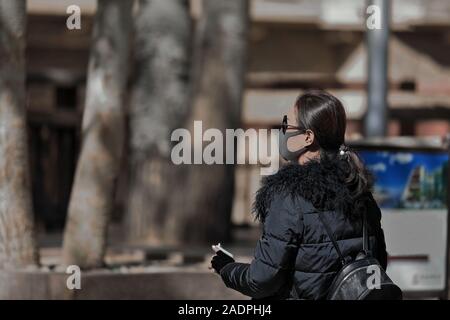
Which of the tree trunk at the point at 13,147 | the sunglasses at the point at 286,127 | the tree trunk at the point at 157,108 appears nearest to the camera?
the sunglasses at the point at 286,127

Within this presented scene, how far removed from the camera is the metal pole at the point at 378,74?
1280 centimetres

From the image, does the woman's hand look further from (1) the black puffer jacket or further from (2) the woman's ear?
(2) the woman's ear

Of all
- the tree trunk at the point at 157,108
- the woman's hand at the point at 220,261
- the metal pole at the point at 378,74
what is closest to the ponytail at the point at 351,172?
the woman's hand at the point at 220,261

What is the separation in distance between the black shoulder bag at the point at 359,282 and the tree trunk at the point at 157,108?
9.79 metres

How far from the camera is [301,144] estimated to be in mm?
4191

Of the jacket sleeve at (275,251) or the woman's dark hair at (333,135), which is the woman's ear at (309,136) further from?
the jacket sleeve at (275,251)

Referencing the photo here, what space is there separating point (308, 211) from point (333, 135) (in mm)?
325

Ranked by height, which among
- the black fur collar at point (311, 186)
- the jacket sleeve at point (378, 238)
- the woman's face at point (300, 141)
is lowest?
the jacket sleeve at point (378, 238)

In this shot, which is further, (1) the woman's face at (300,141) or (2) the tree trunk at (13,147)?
(2) the tree trunk at (13,147)

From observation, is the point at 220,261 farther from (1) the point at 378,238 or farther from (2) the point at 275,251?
(1) the point at 378,238

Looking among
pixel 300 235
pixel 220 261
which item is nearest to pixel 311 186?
pixel 300 235

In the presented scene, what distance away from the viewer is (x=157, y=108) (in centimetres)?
1402

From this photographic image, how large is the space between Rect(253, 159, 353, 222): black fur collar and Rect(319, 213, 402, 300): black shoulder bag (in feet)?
0.25

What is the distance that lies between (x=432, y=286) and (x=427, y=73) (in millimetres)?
11425
